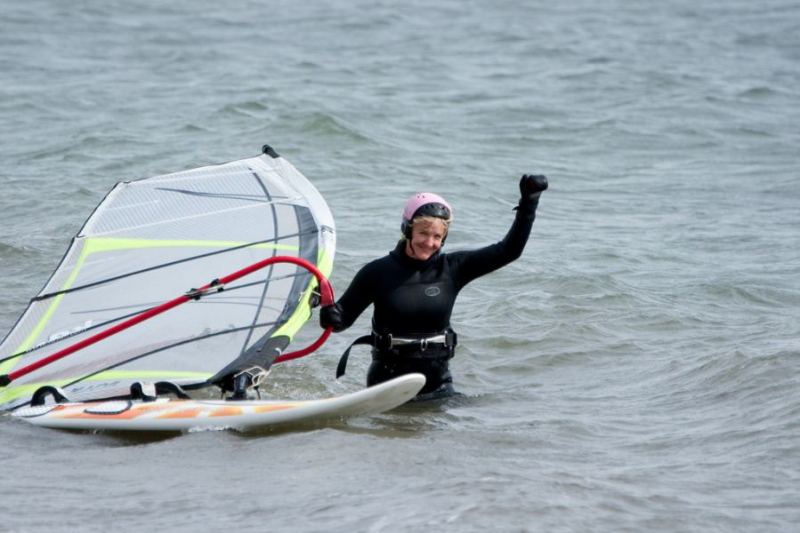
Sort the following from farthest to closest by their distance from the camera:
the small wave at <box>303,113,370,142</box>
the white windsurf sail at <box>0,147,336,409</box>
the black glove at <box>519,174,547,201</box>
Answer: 1. the small wave at <box>303,113,370,142</box>
2. the white windsurf sail at <box>0,147,336,409</box>
3. the black glove at <box>519,174,547,201</box>

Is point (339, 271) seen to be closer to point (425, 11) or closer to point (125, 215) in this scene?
point (125, 215)

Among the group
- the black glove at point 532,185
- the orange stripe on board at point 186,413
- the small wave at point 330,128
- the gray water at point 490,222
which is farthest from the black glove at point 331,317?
the small wave at point 330,128

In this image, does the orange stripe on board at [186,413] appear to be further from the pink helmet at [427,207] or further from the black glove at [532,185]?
the black glove at [532,185]

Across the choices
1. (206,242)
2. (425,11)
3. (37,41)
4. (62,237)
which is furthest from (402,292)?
(425,11)

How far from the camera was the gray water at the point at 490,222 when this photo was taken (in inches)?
210

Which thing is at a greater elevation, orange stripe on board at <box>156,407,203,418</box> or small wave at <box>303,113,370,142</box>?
small wave at <box>303,113,370,142</box>

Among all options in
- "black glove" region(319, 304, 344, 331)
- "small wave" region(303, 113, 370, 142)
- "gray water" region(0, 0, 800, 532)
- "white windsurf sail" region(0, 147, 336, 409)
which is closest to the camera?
"gray water" region(0, 0, 800, 532)

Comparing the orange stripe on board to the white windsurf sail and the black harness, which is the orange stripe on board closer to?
the white windsurf sail

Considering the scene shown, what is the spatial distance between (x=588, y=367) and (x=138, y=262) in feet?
9.87

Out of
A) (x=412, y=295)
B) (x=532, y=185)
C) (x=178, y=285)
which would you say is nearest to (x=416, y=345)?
(x=412, y=295)

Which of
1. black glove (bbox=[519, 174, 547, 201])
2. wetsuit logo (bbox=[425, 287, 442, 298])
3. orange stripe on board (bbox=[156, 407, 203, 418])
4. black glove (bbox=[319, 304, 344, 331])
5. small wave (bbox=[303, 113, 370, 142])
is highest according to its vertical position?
small wave (bbox=[303, 113, 370, 142])

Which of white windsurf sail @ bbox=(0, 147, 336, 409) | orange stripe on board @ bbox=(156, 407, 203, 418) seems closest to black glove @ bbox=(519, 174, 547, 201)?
white windsurf sail @ bbox=(0, 147, 336, 409)

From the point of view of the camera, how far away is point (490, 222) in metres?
12.4

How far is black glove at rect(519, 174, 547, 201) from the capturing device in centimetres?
607
